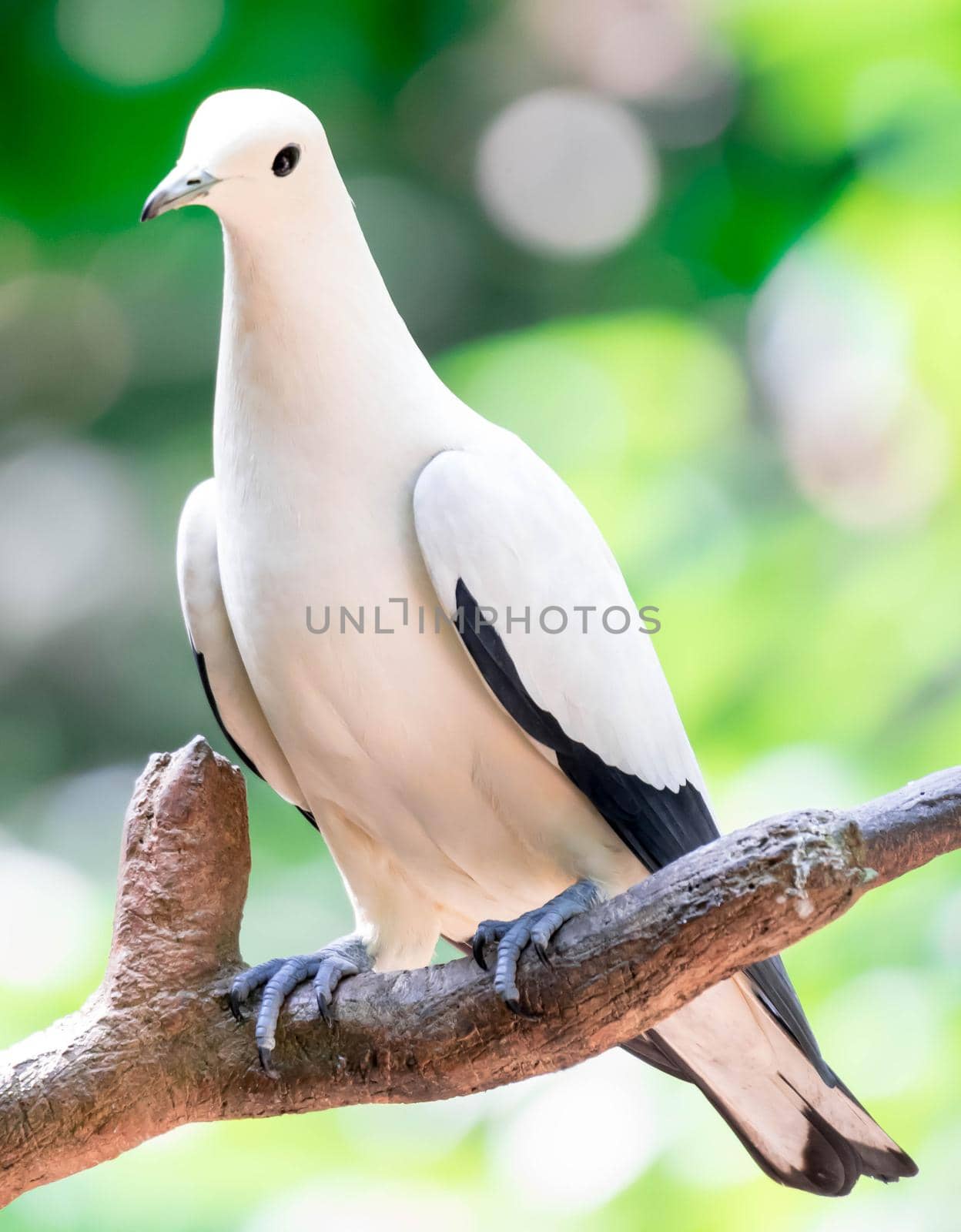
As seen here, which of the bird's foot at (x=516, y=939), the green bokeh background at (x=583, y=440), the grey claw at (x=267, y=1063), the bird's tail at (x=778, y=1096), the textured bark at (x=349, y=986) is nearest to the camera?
the textured bark at (x=349, y=986)

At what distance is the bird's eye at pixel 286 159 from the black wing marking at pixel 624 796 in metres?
0.55

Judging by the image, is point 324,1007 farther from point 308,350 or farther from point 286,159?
point 286,159

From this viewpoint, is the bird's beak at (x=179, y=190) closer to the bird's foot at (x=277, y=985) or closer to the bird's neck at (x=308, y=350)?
the bird's neck at (x=308, y=350)

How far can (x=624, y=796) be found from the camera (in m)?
1.62

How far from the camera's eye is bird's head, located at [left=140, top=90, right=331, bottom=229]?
147cm

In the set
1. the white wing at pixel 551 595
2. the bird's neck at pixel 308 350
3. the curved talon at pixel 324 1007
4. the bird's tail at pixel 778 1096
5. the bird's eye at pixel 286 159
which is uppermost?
the bird's eye at pixel 286 159

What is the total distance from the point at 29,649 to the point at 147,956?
2.89m

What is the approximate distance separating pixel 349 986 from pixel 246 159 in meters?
1.01

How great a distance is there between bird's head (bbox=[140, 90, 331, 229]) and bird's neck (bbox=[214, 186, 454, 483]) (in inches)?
1.7

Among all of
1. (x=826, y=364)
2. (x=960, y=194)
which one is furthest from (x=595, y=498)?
(x=960, y=194)

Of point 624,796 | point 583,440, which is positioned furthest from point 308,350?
point 583,440

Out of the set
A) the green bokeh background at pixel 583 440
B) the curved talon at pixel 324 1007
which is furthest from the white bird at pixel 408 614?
the green bokeh background at pixel 583 440

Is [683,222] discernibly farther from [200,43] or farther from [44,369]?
[44,369]

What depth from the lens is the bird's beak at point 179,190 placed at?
141cm
